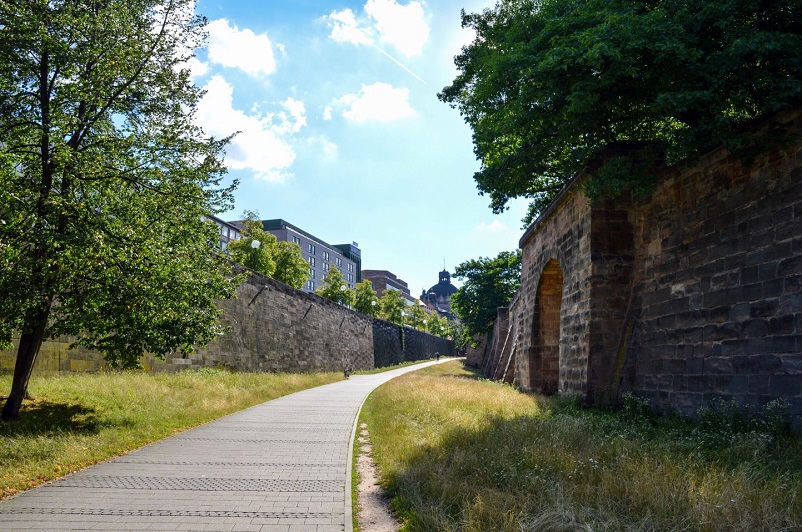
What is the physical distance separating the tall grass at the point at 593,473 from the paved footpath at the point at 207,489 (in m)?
0.78

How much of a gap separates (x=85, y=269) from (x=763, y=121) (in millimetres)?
9859

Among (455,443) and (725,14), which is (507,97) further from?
(455,443)

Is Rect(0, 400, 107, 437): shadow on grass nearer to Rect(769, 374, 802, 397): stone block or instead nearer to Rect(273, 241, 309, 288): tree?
Rect(769, 374, 802, 397): stone block

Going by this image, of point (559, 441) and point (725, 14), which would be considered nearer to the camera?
point (559, 441)

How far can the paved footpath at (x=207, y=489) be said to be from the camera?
498cm

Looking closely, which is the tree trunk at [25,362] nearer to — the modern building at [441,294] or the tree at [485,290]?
the tree at [485,290]

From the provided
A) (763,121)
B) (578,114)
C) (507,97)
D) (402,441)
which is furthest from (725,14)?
(402,441)

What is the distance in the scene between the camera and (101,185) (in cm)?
893

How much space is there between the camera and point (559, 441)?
7008 millimetres

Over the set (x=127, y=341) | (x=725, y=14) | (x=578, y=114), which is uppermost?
(x=725, y=14)

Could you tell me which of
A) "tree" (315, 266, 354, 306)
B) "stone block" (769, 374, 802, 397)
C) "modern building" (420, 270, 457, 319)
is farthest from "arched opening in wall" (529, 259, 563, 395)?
"modern building" (420, 270, 457, 319)

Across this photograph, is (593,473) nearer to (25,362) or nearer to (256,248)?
(25,362)

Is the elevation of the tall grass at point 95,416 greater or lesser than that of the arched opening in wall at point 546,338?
lesser

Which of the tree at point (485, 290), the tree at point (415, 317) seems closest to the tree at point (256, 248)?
the tree at point (485, 290)
